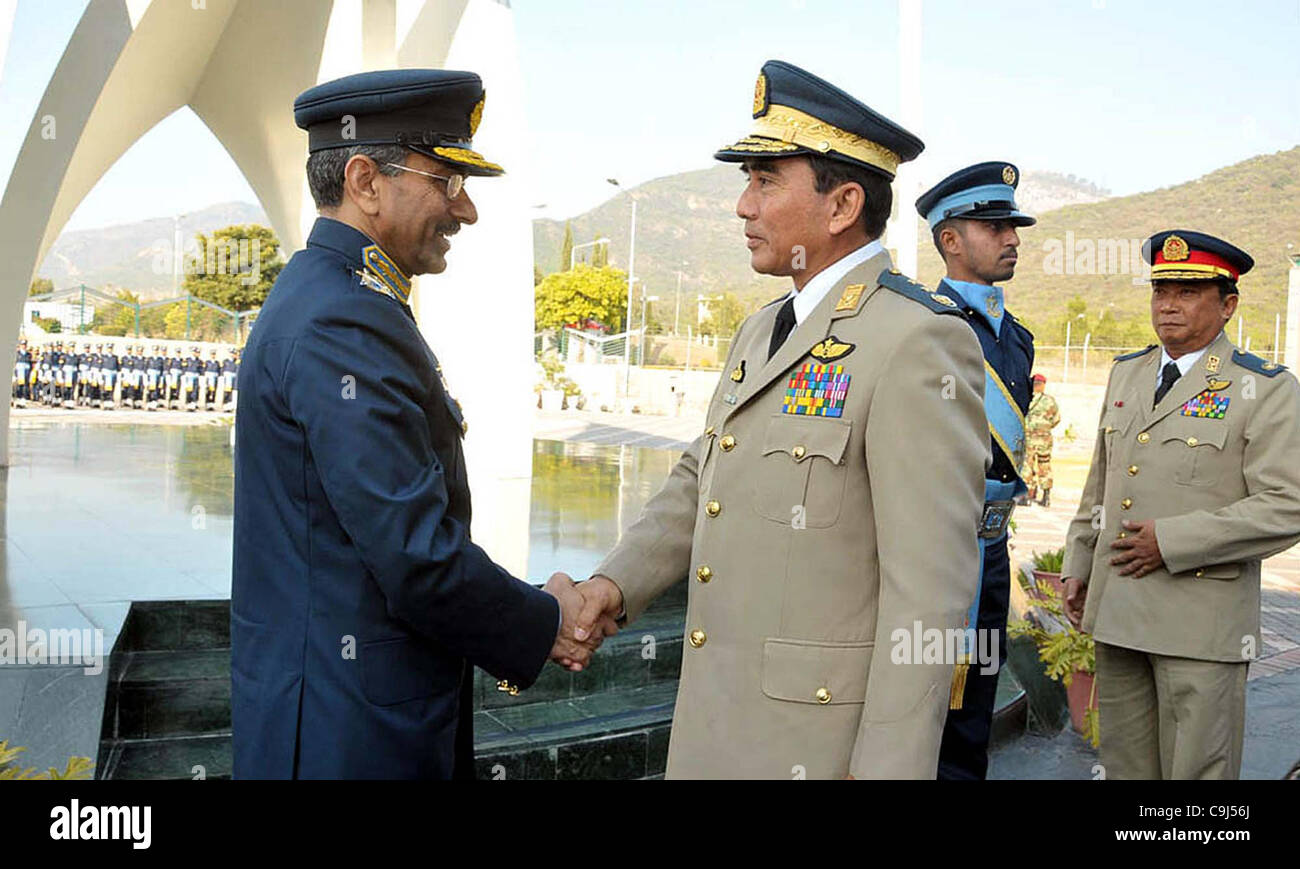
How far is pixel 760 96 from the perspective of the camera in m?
2.37

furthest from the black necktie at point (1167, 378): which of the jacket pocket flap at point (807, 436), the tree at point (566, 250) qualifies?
the tree at point (566, 250)

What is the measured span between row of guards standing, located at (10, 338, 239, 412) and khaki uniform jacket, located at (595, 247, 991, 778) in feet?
81.7

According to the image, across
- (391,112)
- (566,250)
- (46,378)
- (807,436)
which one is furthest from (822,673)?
(566,250)

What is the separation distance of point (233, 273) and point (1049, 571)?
64805 millimetres

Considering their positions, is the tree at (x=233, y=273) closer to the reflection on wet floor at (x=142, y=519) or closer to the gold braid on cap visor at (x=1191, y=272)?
the reflection on wet floor at (x=142, y=519)

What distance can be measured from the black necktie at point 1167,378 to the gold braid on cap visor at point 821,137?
7.57 feet

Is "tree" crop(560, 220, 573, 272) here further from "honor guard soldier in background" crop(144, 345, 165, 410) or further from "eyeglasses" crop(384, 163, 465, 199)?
"eyeglasses" crop(384, 163, 465, 199)

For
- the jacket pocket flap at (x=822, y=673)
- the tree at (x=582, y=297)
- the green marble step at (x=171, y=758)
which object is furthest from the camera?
the tree at (x=582, y=297)

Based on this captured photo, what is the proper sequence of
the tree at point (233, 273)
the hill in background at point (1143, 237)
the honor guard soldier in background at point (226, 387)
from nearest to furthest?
Result: the honor guard soldier in background at point (226, 387), the tree at point (233, 273), the hill in background at point (1143, 237)

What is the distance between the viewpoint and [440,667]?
2.17m

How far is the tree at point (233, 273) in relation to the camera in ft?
196

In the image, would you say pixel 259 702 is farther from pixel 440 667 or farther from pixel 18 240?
pixel 18 240

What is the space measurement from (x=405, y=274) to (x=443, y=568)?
0.73 m
